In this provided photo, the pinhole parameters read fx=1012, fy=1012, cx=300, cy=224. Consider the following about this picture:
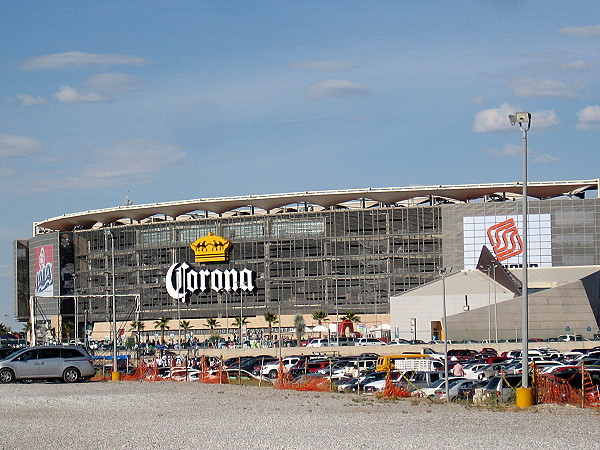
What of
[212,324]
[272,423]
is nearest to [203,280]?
[212,324]

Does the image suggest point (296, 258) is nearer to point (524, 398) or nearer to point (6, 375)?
point (6, 375)

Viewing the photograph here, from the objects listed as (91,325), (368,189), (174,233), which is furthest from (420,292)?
(91,325)

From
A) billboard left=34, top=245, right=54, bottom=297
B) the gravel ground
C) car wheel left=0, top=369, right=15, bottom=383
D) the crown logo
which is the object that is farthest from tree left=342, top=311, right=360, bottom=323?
the gravel ground

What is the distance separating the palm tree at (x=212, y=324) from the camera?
154000 mm

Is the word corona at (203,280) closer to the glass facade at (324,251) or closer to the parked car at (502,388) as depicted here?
the glass facade at (324,251)

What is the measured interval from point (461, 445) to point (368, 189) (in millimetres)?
131708

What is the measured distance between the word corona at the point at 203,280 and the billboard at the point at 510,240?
119ft

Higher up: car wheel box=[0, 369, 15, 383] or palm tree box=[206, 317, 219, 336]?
car wheel box=[0, 369, 15, 383]

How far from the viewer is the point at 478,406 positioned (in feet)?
97.6

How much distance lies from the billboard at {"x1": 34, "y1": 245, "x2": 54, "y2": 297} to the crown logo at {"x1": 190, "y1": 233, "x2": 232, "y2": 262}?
31.0 meters

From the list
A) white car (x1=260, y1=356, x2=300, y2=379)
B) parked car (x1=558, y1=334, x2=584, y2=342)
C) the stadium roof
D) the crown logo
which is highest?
the stadium roof

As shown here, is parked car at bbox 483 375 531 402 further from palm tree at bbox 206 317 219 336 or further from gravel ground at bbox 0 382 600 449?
palm tree at bbox 206 317 219 336

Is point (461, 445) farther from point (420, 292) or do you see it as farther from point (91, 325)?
point (91, 325)

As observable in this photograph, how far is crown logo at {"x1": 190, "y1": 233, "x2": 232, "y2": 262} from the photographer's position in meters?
163
